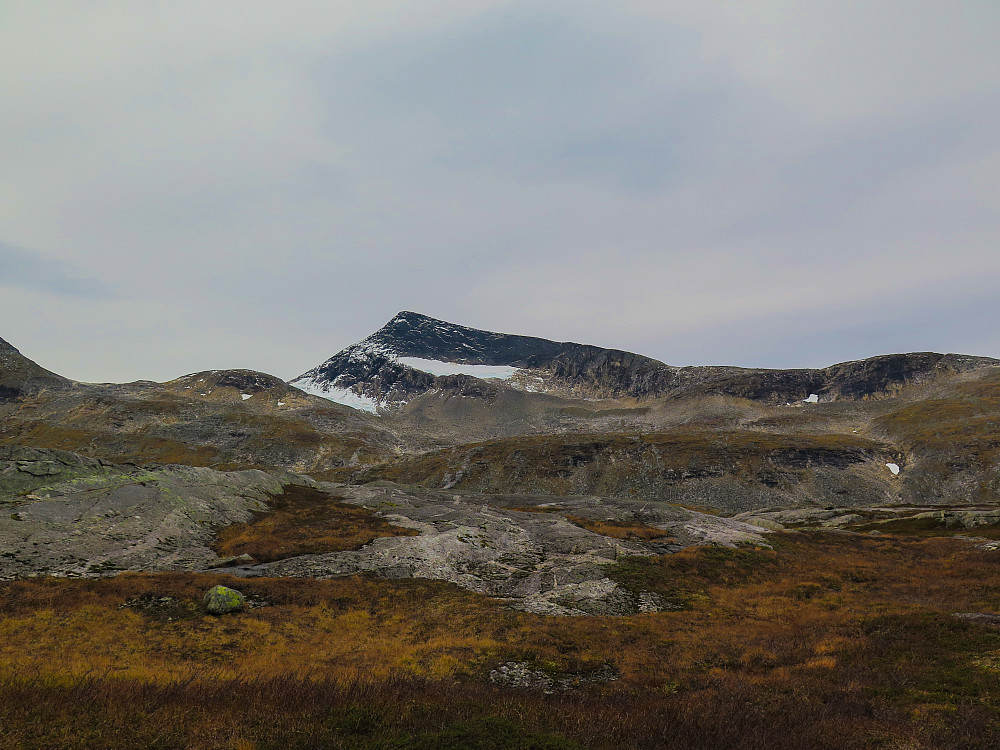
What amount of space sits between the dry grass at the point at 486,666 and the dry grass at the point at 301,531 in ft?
28.1

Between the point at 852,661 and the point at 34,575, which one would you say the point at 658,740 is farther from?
the point at 34,575

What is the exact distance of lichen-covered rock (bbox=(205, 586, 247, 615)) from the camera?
24.0 meters

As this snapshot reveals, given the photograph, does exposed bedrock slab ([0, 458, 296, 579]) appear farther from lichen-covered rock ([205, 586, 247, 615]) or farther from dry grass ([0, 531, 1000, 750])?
lichen-covered rock ([205, 586, 247, 615])

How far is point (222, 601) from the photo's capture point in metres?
24.3

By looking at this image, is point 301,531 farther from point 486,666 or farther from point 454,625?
point 486,666

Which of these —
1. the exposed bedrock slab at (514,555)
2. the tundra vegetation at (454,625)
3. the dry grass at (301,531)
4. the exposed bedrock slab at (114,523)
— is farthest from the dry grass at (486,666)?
the dry grass at (301,531)

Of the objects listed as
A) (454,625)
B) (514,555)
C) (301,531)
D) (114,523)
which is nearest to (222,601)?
(454,625)

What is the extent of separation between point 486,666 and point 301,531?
1264 inches

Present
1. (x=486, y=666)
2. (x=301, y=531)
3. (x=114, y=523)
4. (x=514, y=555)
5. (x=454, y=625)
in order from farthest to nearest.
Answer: (x=301, y=531) → (x=514, y=555) → (x=114, y=523) → (x=454, y=625) → (x=486, y=666)

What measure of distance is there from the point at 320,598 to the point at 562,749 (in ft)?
77.6

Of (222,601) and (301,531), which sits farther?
(301,531)

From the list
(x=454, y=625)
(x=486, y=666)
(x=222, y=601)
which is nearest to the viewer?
(x=486, y=666)

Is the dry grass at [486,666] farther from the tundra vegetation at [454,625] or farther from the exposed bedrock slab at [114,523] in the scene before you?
the exposed bedrock slab at [114,523]

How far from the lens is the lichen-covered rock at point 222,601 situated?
2395 cm
